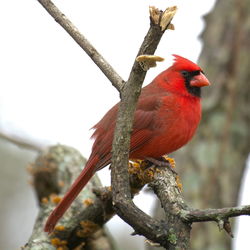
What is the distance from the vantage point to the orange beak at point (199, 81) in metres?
4.35

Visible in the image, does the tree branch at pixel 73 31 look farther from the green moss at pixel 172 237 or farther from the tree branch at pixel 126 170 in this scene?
the green moss at pixel 172 237

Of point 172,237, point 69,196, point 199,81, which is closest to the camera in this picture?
point 172,237

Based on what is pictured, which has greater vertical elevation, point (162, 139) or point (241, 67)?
point (241, 67)

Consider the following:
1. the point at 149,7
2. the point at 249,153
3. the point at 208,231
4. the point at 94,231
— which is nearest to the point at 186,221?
the point at 149,7

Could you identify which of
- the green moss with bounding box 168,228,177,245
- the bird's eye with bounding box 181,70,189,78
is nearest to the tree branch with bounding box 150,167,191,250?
the green moss with bounding box 168,228,177,245

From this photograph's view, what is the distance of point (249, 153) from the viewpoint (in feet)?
18.3

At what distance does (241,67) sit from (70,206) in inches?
95.1

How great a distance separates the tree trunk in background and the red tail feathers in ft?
5.56

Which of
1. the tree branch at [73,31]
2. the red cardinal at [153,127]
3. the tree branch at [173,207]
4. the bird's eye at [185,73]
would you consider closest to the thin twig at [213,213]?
the tree branch at [173,207]

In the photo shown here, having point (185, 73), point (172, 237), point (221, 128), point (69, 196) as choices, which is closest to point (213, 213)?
point (172, 237)

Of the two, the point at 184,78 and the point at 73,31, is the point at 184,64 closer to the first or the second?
the point at 184,78

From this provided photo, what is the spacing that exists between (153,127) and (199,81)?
562 millimetres

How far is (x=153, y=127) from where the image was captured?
4.04 meters

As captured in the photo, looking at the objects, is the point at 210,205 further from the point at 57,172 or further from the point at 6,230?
the point at 6,230
